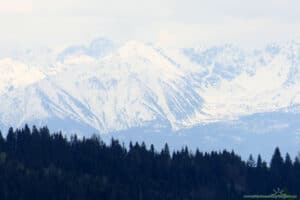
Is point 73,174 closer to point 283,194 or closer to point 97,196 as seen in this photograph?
point 97,196

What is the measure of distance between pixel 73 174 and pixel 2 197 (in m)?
19.3

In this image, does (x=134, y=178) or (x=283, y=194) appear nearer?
(x=283, y=194)

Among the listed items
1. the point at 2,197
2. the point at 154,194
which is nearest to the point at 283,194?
the point at 2,197

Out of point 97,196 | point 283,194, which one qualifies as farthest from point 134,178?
point 283,194

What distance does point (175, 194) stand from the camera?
7756 inches

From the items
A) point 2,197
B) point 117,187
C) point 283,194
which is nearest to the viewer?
point 283,194

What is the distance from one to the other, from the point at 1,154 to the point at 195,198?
80.5ft

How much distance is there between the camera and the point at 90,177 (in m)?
191

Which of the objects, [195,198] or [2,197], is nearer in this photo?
[2,197]

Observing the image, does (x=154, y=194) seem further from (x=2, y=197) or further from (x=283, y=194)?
(x=283, y=194)

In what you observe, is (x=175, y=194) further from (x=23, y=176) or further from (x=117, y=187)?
(x=23, y=176)

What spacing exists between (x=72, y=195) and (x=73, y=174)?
11.5m

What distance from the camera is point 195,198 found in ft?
650

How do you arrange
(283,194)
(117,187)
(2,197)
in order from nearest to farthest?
(283,194)
(2,197)
(117,187)
